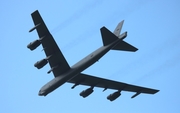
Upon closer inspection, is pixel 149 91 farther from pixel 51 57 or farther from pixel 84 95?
pixel 51 57

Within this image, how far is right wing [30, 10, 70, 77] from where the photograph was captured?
3409cm

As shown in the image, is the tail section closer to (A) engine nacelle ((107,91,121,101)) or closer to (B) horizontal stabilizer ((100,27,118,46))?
(B) horizontal stabilizer ((100,27,118,46))

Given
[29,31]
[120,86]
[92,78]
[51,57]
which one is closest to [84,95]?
[92,78]

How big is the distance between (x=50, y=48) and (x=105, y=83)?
1023 cm

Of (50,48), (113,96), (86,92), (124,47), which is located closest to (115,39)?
(124,47)

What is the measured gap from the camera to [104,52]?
121 feet

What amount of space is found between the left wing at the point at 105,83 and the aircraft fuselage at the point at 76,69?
10.3 feet

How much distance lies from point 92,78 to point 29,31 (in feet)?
35.8

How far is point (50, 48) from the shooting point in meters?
35.9

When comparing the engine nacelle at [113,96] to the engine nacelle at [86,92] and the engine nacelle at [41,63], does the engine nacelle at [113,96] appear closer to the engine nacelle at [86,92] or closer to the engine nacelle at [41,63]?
the engine nacelle at [86,92]

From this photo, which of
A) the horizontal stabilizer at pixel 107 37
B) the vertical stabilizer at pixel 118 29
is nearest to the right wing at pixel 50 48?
the horizontal stabilizer at pixel 107 37

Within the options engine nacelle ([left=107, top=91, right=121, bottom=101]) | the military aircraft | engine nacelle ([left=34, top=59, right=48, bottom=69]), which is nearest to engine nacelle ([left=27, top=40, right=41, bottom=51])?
the military aircraft

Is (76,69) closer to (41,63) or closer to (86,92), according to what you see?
(41,63)

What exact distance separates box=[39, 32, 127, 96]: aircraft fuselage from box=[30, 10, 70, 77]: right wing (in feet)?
1.90
